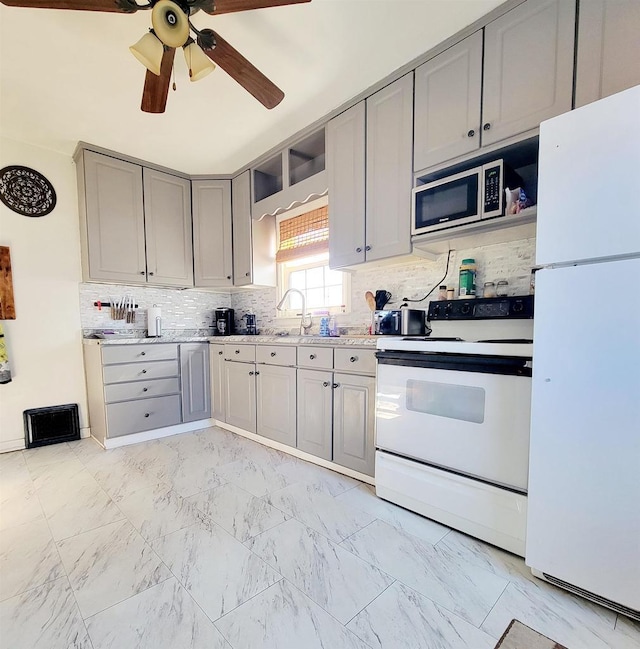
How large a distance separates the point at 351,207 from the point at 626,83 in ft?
4.74

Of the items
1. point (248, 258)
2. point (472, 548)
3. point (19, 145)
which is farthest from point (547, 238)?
point (19, 145)

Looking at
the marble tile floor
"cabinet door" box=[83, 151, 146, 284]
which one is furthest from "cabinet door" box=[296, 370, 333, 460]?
"cabinet door" box=[83, 151, 146, 284]

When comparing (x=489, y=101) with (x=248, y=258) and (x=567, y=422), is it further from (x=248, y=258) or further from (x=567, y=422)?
(x=248, y=258)

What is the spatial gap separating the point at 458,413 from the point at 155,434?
267 cm

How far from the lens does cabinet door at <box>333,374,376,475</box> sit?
2064mm

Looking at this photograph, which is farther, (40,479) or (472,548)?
(40,479)

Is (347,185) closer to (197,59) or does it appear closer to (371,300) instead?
(371,300)

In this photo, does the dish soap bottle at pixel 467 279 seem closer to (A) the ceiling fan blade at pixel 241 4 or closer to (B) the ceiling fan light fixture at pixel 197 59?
(A) the ceiling fan blade at pixel 241 4

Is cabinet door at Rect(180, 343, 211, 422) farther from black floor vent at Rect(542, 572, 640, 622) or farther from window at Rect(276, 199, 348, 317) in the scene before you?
black floor vent at Rect(542, 572, 640, 622)

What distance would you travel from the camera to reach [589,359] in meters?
1.14

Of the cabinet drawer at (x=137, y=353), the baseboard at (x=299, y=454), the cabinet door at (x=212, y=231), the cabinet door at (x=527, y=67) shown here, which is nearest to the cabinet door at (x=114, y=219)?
the cabinet door at (x=212, y=231)

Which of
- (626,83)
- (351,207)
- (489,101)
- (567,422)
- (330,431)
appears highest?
(489,101)

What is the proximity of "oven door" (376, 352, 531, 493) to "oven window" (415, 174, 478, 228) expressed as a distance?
79cm

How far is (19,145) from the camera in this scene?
2816mm
